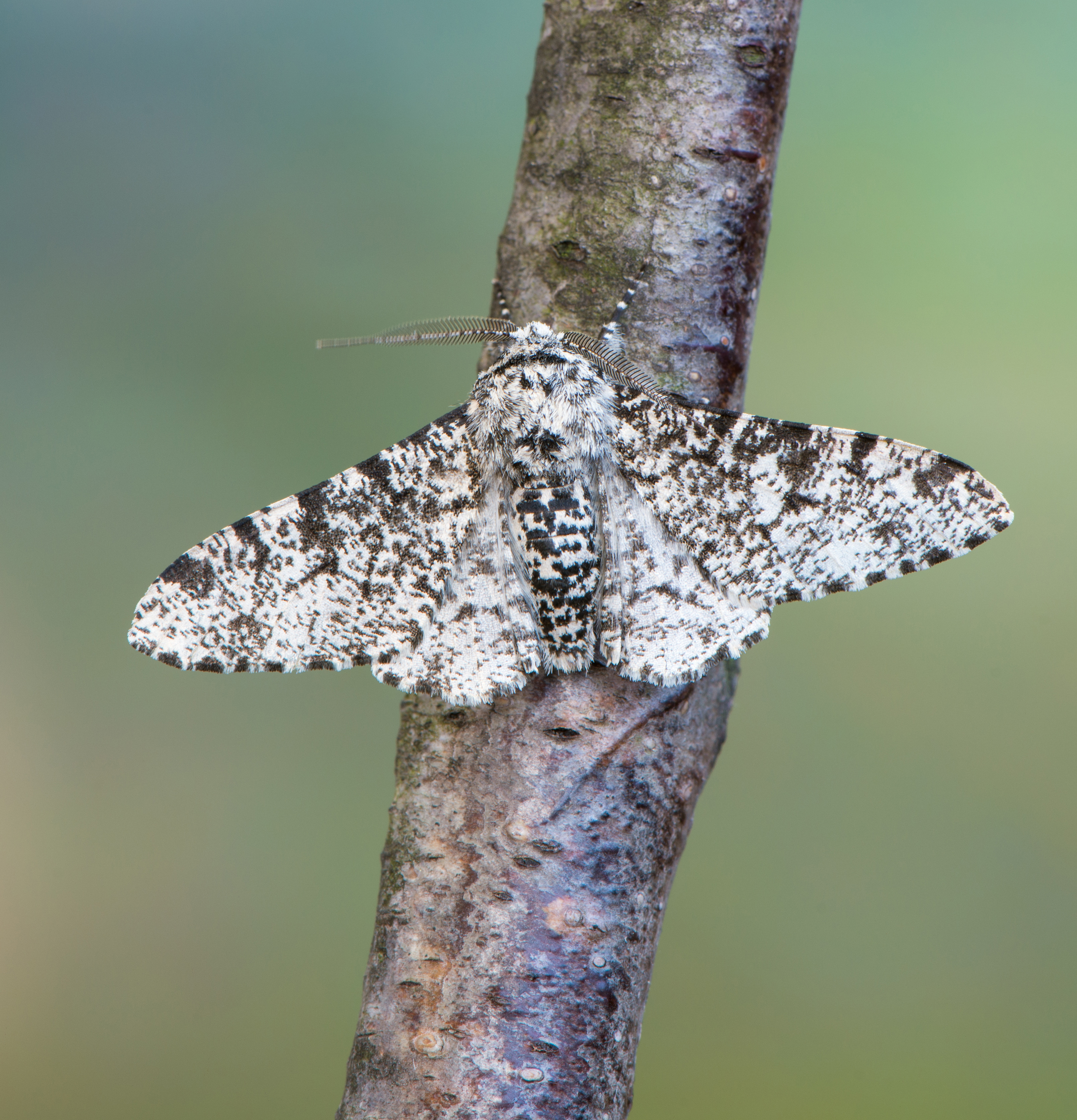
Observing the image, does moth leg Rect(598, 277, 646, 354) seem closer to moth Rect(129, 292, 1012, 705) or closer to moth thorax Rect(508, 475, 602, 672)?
moth Rect(129, 292, 1012, 705)

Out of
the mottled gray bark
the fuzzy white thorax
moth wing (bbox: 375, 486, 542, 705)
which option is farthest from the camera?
the fuzzy white thorax

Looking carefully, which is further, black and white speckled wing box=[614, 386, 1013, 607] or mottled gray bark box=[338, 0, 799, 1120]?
black and white speckled wing box=[614, 386, 1013, 607]

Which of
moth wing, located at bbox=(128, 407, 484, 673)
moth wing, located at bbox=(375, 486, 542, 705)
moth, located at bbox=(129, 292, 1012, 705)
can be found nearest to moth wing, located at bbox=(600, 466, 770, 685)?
moth, located at bbox=(129, 292, 1012, 705)

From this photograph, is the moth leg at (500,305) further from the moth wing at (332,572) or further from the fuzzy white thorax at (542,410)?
the moth wing at (332,572)

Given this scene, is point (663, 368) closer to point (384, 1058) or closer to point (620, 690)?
point (620, 690)

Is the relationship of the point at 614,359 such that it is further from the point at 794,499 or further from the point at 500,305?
the point at 794,499

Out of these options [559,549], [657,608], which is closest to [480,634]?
[559,549]
